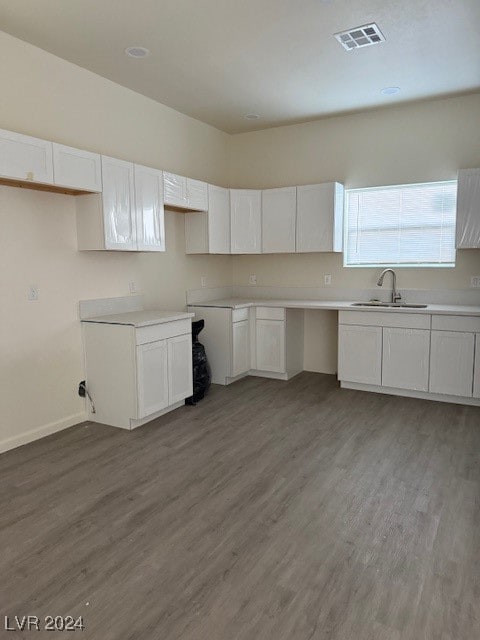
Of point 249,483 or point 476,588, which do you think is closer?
point 476,588

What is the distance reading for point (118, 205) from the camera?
371cm

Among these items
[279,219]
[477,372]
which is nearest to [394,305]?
[477,372]

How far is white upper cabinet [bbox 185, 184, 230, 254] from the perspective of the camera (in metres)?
4.95

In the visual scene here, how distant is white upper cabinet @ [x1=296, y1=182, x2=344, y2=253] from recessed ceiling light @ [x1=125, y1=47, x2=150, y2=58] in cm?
218

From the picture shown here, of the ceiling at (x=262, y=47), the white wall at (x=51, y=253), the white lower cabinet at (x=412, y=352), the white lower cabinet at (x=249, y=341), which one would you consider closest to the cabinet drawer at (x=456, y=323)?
the white lower cabinet at (x=412, y=352)

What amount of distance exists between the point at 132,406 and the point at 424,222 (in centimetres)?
346

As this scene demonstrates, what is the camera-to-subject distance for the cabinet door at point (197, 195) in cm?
462

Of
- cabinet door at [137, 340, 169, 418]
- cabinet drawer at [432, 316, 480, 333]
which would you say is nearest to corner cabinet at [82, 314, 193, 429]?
cabinet door at [137, 340, 169, 418]

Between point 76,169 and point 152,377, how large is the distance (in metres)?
1.70

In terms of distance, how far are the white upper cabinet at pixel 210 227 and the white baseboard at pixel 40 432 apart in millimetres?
2137

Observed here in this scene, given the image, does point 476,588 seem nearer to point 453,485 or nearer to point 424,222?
point 453,485

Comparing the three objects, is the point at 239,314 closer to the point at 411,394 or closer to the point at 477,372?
the point at 411,394

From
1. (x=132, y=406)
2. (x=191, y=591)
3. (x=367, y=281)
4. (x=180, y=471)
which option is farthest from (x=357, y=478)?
(x=367, y=281)

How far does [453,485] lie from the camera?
9.09 ft
